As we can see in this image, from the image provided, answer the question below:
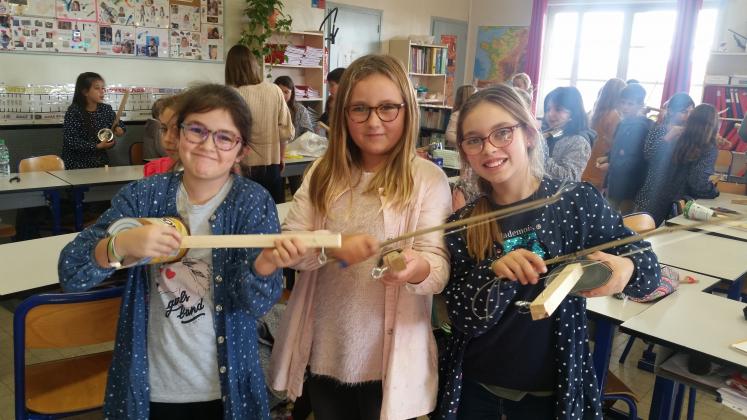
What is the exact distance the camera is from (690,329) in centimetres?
174

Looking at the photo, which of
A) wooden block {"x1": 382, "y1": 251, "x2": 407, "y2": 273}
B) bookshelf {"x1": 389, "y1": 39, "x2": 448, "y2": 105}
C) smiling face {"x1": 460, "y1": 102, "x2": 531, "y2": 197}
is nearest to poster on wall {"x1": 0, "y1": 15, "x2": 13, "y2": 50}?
bookshelf {"x1": 389, "y1": 39, "x2": 448, "y2": 105}

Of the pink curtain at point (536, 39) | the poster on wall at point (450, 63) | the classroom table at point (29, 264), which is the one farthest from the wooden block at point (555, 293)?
the poster on wall at point (450, 63)

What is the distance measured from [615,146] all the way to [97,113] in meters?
4.23

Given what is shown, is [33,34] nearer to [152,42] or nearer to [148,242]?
[152,42]

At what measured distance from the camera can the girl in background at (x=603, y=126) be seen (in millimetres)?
4543

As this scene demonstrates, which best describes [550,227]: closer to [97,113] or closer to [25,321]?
[25,321]

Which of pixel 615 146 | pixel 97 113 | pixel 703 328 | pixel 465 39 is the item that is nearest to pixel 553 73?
pixel 465 39

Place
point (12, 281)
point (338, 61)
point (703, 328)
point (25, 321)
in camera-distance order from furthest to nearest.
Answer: point (338, 61) < point (12, 281) < point (703, 328) < point (25, 321)

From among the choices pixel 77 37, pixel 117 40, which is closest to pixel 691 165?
pixel 117 40

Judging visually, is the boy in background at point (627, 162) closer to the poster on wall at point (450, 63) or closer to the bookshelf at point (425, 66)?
the bookshelf at point (425, 66)

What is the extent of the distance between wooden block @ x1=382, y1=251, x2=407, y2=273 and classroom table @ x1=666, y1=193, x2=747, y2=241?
2070 mm

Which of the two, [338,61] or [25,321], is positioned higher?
[338,61]

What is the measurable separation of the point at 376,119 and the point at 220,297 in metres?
0.54

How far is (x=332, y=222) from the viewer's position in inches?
50.8
